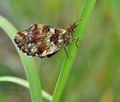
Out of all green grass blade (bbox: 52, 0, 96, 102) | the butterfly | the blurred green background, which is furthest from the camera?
the blurred green background

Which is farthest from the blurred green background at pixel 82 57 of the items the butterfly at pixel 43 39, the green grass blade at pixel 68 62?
the green grass blade at pixel 68 62

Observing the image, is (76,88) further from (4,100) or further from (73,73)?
(4,100)

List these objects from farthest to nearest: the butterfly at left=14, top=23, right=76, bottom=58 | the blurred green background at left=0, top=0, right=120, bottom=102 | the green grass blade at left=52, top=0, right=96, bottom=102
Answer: the blurred green background at left=0, top=0, right=120, bottom=102 → the butterfly at left=14, top=23, right=76, bottom=58 → the green grass blade at left=52, top=0, right=96, bottom=102

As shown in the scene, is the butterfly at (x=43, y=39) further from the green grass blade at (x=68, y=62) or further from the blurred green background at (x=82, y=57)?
the blurred green background at (x=82, y=57)

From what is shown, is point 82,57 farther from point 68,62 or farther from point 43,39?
point 68,62

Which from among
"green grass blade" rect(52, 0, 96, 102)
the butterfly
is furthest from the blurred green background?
"green grass blade" rect(52, 0, 96, 102)

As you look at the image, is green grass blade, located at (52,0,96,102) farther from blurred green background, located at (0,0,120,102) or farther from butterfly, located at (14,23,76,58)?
blurred green background, located at (0,0,120,102)

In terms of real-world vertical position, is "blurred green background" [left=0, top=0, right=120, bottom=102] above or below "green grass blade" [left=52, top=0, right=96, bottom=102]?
below
